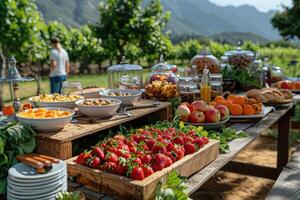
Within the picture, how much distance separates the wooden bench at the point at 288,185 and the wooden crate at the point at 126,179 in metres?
0.68

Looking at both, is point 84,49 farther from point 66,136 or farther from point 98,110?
point 66,136

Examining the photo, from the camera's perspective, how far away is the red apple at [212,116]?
2508 millimetres

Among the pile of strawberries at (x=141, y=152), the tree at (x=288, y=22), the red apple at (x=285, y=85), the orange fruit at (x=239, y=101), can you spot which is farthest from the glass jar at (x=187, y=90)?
Result: the tree at (x=288, y=22)

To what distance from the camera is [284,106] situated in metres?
3.48

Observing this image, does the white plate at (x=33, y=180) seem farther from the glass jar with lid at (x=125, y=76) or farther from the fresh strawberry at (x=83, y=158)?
the glass jar with lid at (x=125, y=76)

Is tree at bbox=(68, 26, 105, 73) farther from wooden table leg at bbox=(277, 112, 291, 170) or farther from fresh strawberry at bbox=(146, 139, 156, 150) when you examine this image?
fresh strawberry at bbox=(146, 139, 156, 150)

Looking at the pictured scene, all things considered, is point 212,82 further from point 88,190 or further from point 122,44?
point 122,44

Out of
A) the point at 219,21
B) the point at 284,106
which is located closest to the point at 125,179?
the point at 284,106

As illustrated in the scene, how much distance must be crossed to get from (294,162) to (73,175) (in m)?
1.88

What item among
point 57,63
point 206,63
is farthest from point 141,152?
point 57,63

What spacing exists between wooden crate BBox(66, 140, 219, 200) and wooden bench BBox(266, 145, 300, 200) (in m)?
0.68

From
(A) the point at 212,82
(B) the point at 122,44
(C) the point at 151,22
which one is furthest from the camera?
(B) the point at 122,44

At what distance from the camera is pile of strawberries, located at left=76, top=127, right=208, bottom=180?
159 cm

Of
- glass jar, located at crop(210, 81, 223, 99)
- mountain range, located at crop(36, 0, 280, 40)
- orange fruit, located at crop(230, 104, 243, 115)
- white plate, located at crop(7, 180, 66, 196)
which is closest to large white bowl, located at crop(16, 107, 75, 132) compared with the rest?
white plate, located at crop(7, 180, 66, 196)
